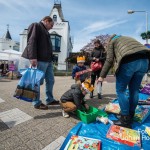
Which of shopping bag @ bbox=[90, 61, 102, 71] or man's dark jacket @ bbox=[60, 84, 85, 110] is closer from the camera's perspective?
man's dark jacket @ bbox=[60, 84, 85, 110]

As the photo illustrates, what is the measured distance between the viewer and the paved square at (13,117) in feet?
9.70

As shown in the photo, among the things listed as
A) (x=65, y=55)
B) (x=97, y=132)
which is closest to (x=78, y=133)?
(x=97, y=132)

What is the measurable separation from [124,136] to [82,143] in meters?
0.63

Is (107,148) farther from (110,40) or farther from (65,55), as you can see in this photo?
(65,55)

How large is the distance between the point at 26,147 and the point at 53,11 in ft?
119

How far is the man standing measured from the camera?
3.38 metres

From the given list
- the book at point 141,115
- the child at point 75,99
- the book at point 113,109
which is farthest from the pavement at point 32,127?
the book at point 141,115

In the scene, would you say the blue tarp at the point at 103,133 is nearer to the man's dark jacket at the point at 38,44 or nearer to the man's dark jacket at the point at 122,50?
the man's dark jacket at the point at 122,50

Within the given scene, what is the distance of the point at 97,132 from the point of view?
2518mm

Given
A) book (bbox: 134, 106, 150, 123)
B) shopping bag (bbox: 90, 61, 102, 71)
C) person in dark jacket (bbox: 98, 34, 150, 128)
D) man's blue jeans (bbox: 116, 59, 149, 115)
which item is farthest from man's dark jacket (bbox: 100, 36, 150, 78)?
shopping bag (bbox: 90, 61, 102, 71)

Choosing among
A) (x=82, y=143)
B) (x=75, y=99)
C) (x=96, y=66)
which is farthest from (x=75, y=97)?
(x=96, y=66)

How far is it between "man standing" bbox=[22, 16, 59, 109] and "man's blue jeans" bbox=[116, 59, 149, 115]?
1726mm

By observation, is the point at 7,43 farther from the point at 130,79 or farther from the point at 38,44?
the point at 130,79

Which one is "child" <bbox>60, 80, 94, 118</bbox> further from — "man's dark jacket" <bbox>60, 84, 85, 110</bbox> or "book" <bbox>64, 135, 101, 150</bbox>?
"book" <bbox>64, 135, 101, 150</bbox>
